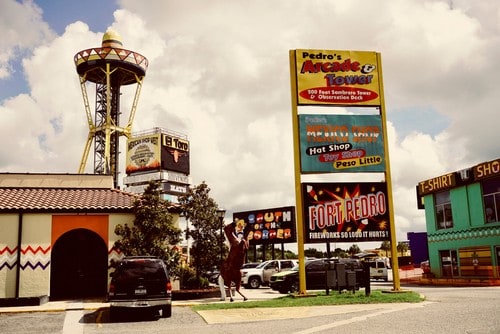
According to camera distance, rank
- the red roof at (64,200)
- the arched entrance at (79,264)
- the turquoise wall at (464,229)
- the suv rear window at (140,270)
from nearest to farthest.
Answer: the suv rear window at (140,270)
the red roof at (64,200)
the arched entrance at (79,264)
the turquoise wall at (464,229)

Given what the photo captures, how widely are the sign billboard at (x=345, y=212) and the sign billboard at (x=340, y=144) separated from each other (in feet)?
2.34

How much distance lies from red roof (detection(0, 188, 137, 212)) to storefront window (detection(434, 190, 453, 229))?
21.4 metres

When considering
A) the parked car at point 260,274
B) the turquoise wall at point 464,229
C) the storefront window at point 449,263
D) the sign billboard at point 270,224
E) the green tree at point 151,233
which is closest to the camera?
the green tree at point 151,233

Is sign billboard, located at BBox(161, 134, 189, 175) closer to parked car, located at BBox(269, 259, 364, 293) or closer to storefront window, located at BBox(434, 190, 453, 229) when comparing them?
storefront window, located at BBox(434, 190, 453, 229)

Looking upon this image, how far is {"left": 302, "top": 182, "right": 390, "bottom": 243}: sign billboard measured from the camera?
1833 centimetres

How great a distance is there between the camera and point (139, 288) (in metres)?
13.5

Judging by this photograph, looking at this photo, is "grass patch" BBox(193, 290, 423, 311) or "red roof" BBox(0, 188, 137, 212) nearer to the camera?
"grass patch" BBox(193, 290, 423, 311)

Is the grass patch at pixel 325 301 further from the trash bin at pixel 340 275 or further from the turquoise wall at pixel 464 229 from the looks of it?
the turquoise wall at pixel 464 229

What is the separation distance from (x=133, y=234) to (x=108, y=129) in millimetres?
70164

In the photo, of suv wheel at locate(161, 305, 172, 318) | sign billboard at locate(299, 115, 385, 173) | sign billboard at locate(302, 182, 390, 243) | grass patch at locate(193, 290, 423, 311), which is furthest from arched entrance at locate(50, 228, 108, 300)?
sign billboard at locate(299, 115, 385, 173)

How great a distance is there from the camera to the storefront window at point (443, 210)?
33.2m

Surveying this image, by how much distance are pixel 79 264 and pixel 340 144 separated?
14362 millimetres

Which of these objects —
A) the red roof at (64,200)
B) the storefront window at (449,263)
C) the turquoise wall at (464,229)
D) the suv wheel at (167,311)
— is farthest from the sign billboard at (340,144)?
the storefront window at (449,263)

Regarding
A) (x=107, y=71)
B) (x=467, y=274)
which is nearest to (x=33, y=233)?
(x=467, y=274)
